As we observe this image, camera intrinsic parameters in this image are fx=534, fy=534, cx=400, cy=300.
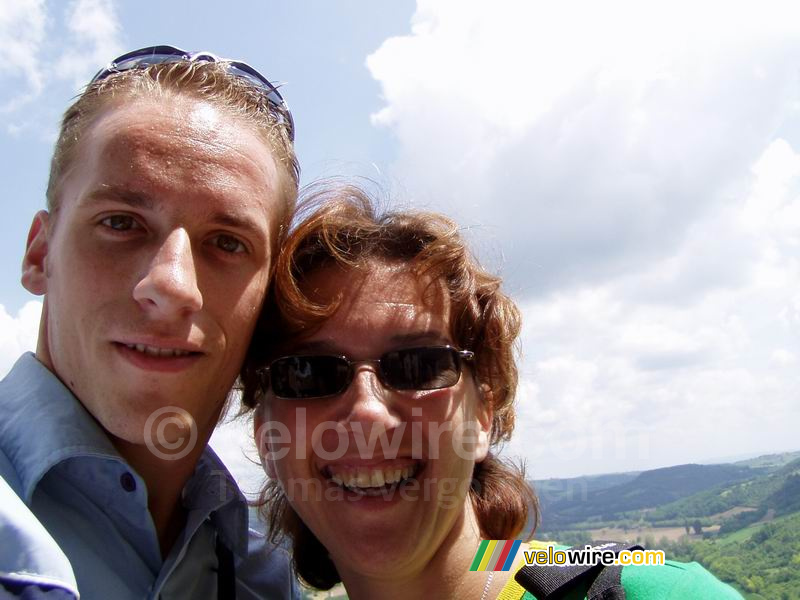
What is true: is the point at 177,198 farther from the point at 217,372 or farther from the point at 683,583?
the point at 683,583

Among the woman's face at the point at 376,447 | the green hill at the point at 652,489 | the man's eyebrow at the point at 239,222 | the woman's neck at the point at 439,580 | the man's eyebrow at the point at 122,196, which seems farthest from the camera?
the green hill at the point at 652,489

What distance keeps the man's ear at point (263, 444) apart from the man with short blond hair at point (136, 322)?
425 mm

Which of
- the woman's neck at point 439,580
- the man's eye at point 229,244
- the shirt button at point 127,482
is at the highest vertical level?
the man's eye at point 229,244

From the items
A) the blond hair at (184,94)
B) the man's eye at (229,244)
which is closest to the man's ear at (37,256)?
the blond hair at (184,94)

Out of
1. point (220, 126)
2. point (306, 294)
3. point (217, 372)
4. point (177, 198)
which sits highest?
point (220, 126)

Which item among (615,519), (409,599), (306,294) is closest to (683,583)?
(409,599)

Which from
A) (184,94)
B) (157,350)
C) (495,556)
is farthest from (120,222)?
(495,556)

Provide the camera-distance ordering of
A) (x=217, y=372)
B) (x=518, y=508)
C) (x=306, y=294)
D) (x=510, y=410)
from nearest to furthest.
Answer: (x=217, y=372), (x=306, y=294), (x=518, y=508), (x=510, y=410)

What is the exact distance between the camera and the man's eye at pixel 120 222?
8.02 ft

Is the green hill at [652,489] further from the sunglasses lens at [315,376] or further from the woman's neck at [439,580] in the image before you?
the sunglasses lens at [315,376]

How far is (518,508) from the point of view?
3686 millimetres

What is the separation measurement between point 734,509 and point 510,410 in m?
71.6

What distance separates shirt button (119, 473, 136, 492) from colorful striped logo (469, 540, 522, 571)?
1.86 m

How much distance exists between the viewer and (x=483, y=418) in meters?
3.39
